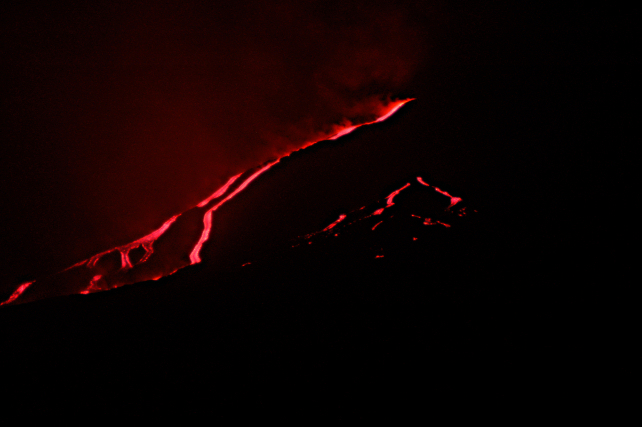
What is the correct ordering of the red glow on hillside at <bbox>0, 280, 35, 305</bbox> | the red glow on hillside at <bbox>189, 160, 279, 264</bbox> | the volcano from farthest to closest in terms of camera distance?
the red glow on hillside at <bbox>0, 280, 35, 305</bbox> < the red glow on hillside at <bbox>189, 160, 279, 264</bbox> < the volcano

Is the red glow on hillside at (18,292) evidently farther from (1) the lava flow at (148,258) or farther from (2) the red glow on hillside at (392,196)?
(2) the red glow on hillside at (392,196)

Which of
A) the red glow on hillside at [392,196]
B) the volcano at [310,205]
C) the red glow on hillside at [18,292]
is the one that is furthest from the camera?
the red glow on hillside at [18,292]

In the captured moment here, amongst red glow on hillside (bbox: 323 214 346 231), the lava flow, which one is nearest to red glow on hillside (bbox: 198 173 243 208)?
the lava flow

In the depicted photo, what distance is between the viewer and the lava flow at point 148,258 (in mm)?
1420

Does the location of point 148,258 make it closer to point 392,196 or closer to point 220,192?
point 220,192

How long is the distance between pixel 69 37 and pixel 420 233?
164cm

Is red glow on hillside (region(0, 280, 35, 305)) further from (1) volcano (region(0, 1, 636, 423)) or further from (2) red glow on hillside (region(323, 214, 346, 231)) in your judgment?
(2) red glow on hillside (region(323, 214, 346, 231))

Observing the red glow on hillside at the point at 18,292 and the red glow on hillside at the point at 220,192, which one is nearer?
the red glow on hillside at the point at 220,192

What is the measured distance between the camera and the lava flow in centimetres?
142

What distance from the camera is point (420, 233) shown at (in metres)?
1.19

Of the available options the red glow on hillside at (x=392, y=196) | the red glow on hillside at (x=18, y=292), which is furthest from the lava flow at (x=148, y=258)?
the red glow on hillside at (x=392, y=196)

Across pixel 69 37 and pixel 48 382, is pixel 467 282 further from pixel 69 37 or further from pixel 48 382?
pixel 69 37

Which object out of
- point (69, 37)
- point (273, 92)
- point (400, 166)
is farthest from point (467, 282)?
point (69, 37)

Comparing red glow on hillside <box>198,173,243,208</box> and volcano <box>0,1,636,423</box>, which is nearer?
volcano <box>0,1,636,423</box>
